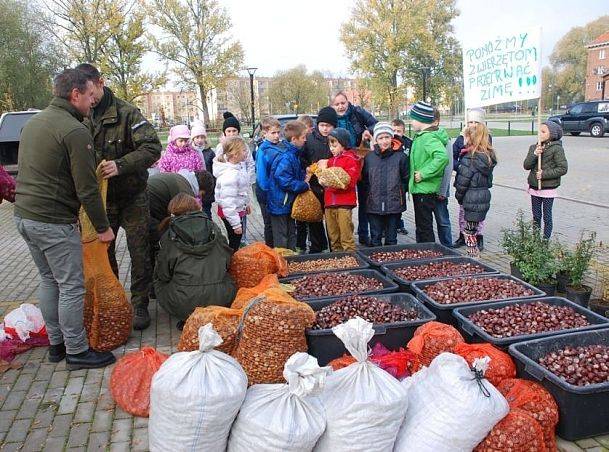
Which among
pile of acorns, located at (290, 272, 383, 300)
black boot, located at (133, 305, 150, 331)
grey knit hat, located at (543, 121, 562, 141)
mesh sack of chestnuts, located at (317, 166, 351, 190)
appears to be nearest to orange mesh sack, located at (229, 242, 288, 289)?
pile of acorns, located at (290, 272, 383, 300)

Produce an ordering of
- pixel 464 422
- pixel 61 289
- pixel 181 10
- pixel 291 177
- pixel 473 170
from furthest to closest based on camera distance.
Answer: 1. pixel 181 10
2. pixel 473 170
3. pixel 291 177
4. pixel 61 289
5. pixel 464 422

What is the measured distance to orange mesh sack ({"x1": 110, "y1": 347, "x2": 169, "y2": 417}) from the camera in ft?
10.6

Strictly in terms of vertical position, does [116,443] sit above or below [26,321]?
below

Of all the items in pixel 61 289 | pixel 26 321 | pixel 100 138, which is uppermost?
pixel 100 138

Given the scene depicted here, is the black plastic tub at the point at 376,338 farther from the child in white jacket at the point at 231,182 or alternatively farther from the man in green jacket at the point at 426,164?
the man in green jacket at the point at 426,164

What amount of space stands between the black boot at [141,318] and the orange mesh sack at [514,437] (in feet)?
9.98

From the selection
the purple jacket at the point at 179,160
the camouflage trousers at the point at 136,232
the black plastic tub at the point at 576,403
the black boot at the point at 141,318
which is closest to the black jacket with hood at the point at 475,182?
the purple jacket at the point at 179,160

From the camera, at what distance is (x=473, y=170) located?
612 centimetres

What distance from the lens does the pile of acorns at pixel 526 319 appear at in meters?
3.50

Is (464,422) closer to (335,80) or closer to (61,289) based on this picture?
(61,289)

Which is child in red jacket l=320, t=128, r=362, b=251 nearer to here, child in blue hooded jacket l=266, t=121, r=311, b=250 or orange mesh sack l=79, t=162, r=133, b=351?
child in blue hooded jacket l=266, t=121, r=311, b=250

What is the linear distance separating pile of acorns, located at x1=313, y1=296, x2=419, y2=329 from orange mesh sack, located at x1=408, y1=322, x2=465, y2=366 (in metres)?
0.39

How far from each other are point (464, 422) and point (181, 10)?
136 ft

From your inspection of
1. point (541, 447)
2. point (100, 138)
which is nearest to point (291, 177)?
point (100, 138)
